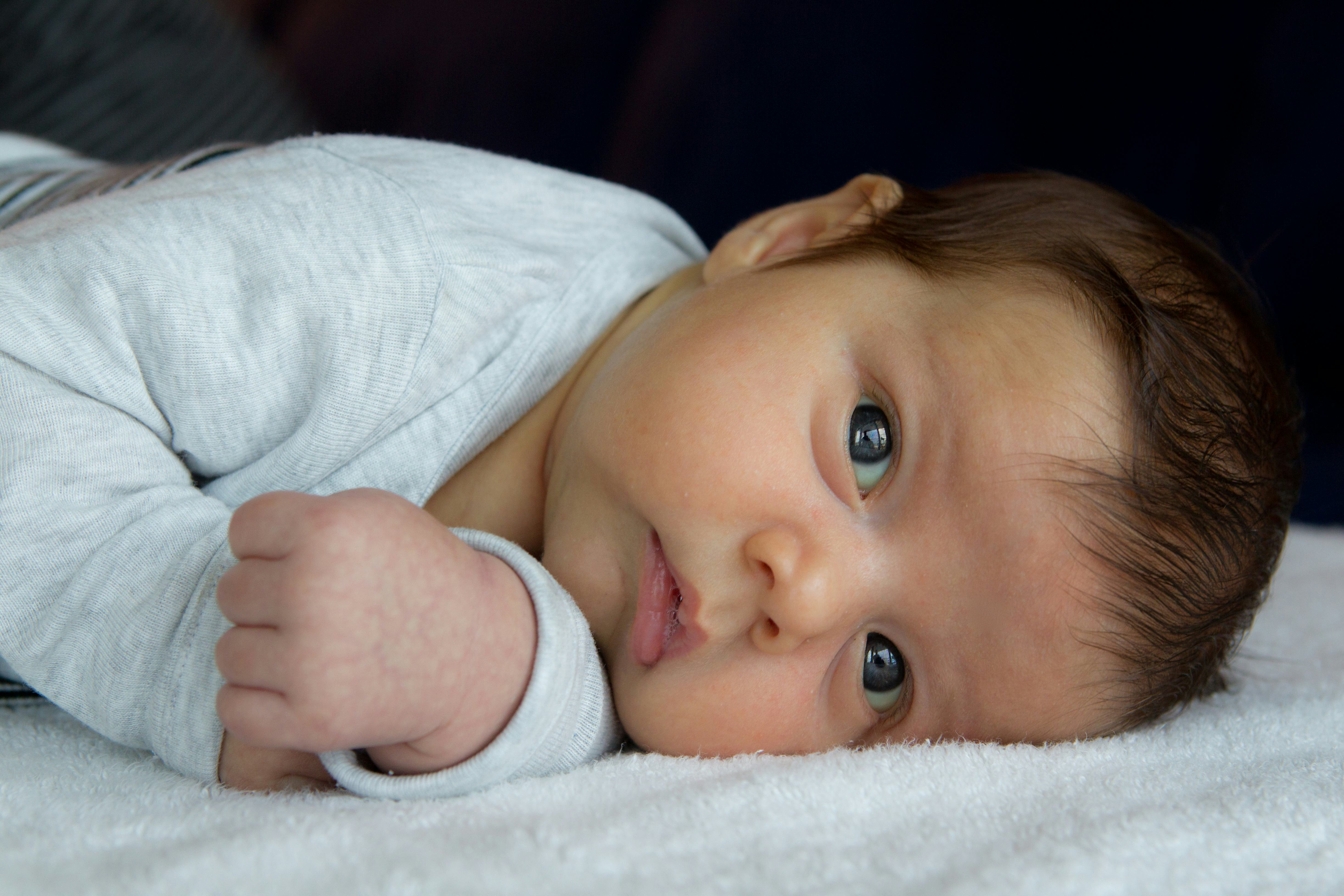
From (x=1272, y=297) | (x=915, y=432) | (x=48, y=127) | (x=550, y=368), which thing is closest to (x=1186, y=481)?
(x=915, y=432)

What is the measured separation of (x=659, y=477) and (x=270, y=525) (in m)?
0.29

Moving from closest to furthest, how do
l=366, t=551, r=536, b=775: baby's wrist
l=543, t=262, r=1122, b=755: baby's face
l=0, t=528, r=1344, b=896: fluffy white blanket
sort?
l=0, t=528, r=1344, b=896: fluffy white blanket < l=366, t=551, r=536, b=775: baby's wrist < l=543, t=262, r=1122, b=755: baby's face

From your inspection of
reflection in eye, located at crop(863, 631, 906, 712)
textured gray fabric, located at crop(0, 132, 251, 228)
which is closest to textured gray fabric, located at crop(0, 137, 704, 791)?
textured gray fabric, located at crop(0, 132, 251, 228)

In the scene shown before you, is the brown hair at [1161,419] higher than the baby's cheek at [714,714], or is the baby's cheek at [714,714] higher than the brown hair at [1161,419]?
the brown hair at [1161,419]

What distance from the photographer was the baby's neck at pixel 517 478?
1.01 metres

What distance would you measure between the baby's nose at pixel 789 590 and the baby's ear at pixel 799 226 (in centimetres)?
33

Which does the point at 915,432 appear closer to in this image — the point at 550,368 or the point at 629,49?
the point at 550,368

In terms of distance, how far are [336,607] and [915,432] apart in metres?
0.45

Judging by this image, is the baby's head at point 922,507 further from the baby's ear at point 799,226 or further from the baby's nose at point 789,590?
the baby's ear at point 799,226

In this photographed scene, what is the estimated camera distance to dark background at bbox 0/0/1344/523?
1462 mm

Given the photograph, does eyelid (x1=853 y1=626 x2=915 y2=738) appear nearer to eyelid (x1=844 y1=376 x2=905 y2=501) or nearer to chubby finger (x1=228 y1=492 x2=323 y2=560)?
eyelid (x1=844 y1=376 x2=905 y2=501)

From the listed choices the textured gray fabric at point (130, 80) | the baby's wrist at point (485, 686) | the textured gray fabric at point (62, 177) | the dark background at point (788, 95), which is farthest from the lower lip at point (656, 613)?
the textured gray fabric at point (130, 80)

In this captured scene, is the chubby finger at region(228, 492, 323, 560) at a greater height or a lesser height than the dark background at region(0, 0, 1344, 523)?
lesser

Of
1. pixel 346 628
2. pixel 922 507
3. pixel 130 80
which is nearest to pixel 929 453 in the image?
pixel 922 507
